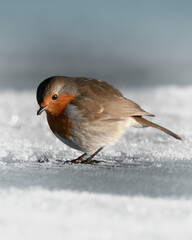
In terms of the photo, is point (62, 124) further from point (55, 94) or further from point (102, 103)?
point (102, 103)

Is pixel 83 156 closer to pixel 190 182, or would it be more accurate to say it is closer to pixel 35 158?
pixel 35 158

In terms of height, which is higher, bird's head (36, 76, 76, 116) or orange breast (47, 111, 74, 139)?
bird's head (36, 76, 76, 116)

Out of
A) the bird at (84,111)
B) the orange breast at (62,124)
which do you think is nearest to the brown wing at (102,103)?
the bird at (84,111)

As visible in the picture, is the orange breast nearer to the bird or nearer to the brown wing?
the bird

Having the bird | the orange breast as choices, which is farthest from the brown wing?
the orange breast

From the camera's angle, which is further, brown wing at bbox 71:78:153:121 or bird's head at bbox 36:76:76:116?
brown wing at bbox 71:78:153:121

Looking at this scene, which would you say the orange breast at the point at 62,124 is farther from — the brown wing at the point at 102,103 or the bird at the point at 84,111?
the brown wing at the point at 102,103

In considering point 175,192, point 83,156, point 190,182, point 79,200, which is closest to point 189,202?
point 175,192
